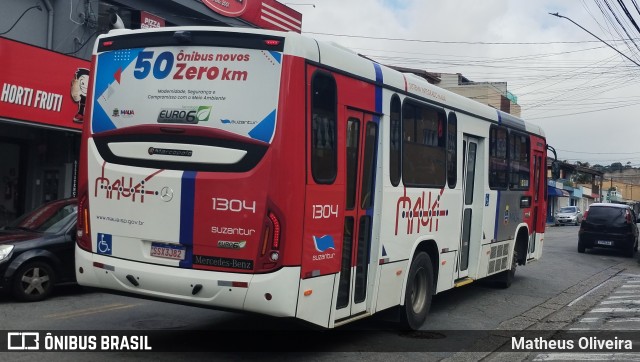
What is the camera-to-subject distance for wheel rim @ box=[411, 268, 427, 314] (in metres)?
A: 8.47

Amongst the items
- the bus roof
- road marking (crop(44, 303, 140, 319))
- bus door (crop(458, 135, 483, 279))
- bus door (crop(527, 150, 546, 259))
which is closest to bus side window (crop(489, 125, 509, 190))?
bus door (crop(458, 135, 483, 279))

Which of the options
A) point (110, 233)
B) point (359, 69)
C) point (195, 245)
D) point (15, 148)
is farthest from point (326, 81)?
point (15, 148)

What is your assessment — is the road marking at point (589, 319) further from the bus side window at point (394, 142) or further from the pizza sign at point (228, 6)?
the pizza sign at point (228, 6)

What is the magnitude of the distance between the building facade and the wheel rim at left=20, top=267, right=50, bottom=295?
222 inches

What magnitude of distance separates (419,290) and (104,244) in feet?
13.8

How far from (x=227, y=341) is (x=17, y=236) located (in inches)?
164

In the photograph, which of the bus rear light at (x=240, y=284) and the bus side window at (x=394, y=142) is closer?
the bus rear light at (x=240, y=284)

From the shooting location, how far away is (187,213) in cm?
595

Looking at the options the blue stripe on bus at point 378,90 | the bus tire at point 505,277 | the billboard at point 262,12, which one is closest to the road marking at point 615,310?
the bus tire at point 505,277

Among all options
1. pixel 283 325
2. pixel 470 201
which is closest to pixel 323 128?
pixel 283 325

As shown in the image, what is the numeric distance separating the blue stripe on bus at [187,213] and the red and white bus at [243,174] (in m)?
0.01

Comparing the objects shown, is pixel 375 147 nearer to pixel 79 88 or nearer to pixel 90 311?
pixel 90 311

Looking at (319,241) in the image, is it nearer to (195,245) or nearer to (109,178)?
(195,245)

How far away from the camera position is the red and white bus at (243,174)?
5738mm
